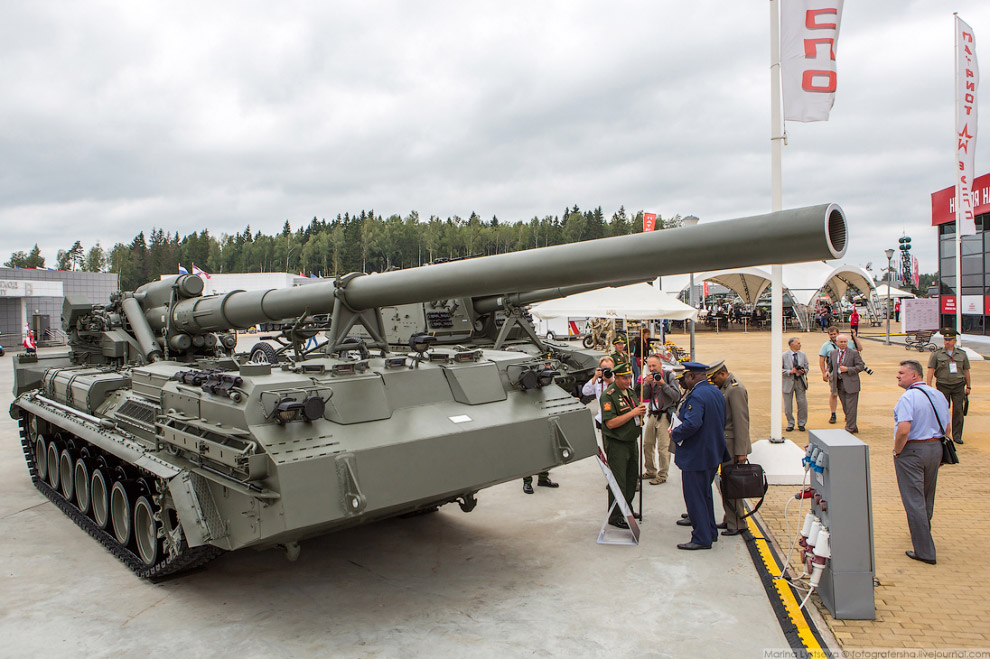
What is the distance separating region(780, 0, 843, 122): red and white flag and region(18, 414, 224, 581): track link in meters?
7.82

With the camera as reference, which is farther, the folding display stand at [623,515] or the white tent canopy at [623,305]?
the white tent canopy at [623,305]

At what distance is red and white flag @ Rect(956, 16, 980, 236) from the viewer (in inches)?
580

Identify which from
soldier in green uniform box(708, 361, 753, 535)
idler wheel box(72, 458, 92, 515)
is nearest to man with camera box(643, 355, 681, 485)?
soldier in green uniform box(708, 361, 753, 535)

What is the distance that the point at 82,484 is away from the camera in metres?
7.89

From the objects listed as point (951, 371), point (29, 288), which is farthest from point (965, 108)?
point (29, 288)

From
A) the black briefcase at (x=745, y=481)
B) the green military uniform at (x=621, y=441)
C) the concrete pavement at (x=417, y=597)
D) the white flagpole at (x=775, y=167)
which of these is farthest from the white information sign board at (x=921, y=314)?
the green military uniform at (x=621, y=441)

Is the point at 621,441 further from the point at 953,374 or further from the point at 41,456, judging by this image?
the point at 41,456

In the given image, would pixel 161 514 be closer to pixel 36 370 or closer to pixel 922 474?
pixel 36 370

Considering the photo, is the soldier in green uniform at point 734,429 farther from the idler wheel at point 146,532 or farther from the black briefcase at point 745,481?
the idler wheel at point 146,532

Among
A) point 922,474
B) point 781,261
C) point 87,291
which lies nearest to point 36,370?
point 781,261

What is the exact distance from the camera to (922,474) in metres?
5.84

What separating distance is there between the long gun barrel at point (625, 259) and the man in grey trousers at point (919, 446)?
118 inches

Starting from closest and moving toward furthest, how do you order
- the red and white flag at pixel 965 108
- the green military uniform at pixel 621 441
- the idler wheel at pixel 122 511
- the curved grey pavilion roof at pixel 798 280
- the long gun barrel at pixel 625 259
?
the long gun barrel at pixel 625 259
the idler wheel at pixel 122 511
the green military uniform at pixel 621 441
the red and white flag at pixel 965 108
the curved grey pavilion roof at pixel 798 280

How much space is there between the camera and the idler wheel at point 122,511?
652cm
